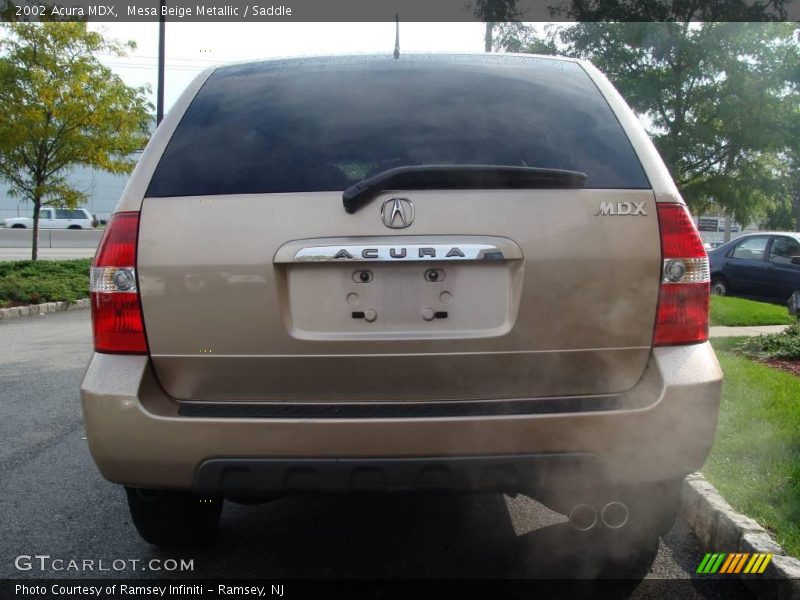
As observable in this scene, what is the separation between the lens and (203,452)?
246 cm

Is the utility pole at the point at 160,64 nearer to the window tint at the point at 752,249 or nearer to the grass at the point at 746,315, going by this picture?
the window tint at the point at 752,249

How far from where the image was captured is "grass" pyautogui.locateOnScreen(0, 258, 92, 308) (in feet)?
44.7

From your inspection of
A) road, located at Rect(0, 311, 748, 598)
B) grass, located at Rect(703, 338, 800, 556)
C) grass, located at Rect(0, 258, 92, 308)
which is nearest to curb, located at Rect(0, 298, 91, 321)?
grass, located at Rect(0, 258, 92, 308)

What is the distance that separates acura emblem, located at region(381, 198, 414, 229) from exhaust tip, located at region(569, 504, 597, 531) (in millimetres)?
1077

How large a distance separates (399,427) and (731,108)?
16.2m

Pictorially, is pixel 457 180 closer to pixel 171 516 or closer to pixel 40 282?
pixel 171 516

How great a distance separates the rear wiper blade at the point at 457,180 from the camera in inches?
97.4

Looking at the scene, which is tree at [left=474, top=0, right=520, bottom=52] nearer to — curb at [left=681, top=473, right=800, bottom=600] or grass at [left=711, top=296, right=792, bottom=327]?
grass at [left=711, top=296, right=792, bottom=327]

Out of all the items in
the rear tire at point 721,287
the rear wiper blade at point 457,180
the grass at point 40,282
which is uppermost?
the rear wiper blade at point 457,180

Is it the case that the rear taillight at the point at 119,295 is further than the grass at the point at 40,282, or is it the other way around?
the grass at the point at 40,282

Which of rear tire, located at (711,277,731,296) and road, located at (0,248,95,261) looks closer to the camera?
rear tire, located at (711,277,731,296)

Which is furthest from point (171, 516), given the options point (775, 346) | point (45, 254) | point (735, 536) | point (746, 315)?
point (45, 254)

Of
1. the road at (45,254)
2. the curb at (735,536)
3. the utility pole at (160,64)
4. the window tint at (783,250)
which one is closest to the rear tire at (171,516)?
the curb at (735,536)

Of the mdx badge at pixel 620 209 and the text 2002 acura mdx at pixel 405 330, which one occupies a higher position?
the mdx badge at pixel 620 209
